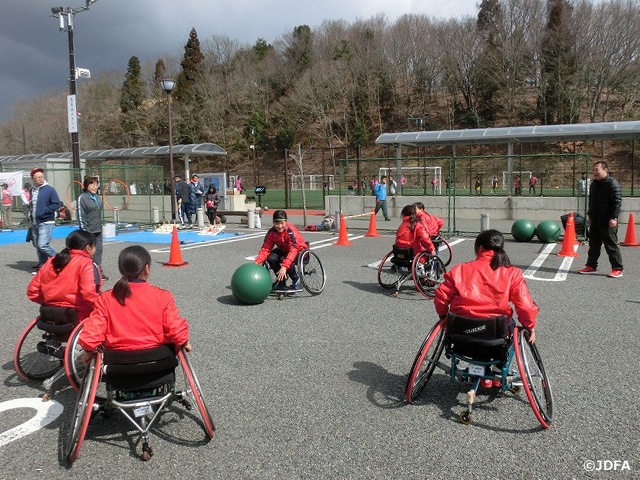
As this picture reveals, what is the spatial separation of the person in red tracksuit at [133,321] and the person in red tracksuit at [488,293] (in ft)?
6.00

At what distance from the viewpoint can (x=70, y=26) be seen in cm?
1822

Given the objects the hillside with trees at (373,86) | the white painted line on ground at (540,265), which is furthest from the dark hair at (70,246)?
the hillside with trees at (373,86)

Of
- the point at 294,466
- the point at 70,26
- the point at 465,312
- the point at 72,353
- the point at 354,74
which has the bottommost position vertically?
the point at 294,466

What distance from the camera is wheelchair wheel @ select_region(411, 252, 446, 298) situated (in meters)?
7.43

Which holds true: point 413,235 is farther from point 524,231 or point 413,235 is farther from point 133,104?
point 133,104

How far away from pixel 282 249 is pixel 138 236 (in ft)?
32.4

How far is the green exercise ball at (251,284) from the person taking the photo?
7.03m

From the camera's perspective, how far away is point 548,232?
13031mm

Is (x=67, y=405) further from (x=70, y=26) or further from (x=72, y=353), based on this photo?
(x=70, y=26)

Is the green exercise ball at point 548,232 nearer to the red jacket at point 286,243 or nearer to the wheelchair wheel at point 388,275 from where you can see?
the wheelchair wheel at point 388,275

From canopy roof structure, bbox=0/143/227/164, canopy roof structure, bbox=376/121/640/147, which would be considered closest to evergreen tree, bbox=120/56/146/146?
canopy roof structure, bbox=0/143/227/164

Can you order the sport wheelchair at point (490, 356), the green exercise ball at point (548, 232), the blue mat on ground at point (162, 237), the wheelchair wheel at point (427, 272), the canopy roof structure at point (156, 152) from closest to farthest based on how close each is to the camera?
the sport wheelchair at point (490, 356) < the wheelchair wheel at point (427, 272) < the green exercise ball at point (548, 232) < the blue mat on ground at point (162, 237) < the canopy roof structure at point (156, 152)

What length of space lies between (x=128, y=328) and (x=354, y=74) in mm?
56257

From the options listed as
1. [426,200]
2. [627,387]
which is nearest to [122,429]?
[627,387]
